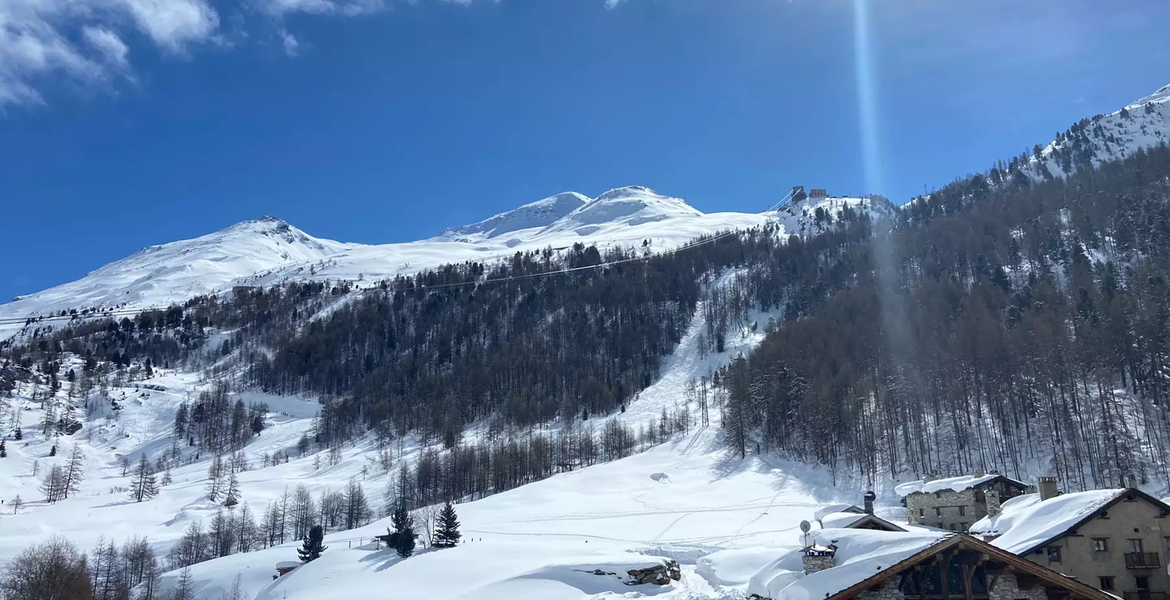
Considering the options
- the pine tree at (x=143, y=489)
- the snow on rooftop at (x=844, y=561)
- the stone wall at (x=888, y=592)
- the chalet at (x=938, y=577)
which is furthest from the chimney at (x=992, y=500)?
the pine tree at (x=143, y=489)

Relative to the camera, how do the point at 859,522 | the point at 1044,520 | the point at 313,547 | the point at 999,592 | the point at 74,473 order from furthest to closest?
the point at 74,473
the point at 313,547
the point at 859,522
the point at 1044,520
the point at 999,592

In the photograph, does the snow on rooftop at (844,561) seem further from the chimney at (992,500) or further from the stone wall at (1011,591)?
the chimney at (992,500)

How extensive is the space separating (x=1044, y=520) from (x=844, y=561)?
16.1 metres

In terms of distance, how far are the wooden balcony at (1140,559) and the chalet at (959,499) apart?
1852 cm

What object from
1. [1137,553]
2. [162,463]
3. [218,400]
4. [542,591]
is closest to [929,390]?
[1137,553]

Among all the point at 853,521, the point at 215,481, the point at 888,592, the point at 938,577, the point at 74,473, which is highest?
the point at 938,577

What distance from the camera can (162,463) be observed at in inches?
5138

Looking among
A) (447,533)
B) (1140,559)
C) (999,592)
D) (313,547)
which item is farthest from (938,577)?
(313,547)

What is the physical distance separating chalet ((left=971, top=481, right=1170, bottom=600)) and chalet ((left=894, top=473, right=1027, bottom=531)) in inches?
712

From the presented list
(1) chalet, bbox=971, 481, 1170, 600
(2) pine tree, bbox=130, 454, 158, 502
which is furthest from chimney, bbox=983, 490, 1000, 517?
(2) pine tree, bbox=130, 454, 158, 502

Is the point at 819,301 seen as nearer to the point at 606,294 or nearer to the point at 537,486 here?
the point at 606,294

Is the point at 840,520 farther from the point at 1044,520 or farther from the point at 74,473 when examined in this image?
the point at 74,473

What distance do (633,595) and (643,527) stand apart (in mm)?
26101

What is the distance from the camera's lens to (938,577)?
59.2 ft
